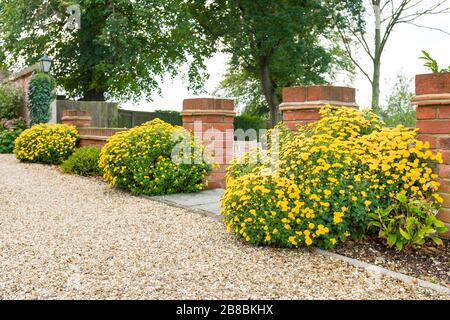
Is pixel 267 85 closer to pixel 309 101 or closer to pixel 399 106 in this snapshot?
pixel 399 106

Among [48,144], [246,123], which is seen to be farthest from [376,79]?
[48,144]

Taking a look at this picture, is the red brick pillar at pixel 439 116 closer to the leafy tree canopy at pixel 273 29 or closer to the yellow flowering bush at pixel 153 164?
the yellow flowering bush at pixel 153 164

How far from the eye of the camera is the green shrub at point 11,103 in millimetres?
14094

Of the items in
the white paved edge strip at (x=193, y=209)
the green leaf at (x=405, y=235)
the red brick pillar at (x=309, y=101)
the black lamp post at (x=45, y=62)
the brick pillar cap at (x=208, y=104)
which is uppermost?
the black lamp post at (x=45, y=62)

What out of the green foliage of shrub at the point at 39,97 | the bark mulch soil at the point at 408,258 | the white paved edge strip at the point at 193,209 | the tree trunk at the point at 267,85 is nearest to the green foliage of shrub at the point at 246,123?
the tree trunk at the point at 267,85

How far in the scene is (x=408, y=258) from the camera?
3457mm

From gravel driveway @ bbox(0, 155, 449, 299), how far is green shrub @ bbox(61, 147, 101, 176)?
2.83 meters

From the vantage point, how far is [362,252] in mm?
3602

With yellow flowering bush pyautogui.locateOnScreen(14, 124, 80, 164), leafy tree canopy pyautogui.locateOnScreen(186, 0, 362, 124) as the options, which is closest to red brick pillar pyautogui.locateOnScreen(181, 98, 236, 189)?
yellow flowering bush pyautogui.locateOnScreen(14, 124, 80, 164)

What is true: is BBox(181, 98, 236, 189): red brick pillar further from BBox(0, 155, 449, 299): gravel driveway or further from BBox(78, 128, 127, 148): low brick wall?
BBox(78, 128, 127, 148): low brick wall

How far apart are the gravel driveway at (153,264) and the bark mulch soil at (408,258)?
238 mm

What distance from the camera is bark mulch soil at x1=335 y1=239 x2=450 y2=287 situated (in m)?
3.19

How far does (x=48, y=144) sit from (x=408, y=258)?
8130 mm

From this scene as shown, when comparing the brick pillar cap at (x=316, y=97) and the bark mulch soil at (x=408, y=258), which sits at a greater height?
the brick pillar cap at (x=316, y=97)
